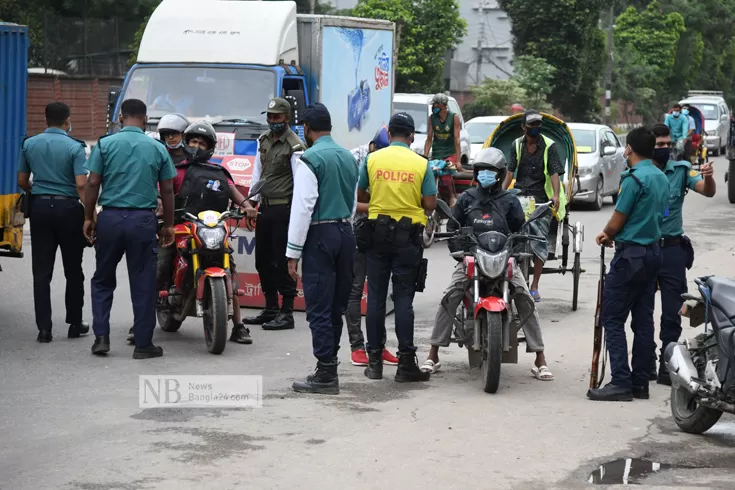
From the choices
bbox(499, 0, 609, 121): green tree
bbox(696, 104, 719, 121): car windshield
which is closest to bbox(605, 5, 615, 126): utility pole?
bbox(499, 0, 609, 121): green tree

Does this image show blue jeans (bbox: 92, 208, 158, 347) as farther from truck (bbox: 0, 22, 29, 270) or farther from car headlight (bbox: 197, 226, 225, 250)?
truck (bbox: 0, 22, 29, 270)

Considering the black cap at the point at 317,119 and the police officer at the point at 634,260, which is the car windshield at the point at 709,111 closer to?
the police officer at the point at 634,260

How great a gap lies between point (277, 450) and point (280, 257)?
4318 millimetres

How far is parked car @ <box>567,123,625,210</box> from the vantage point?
2345 cm

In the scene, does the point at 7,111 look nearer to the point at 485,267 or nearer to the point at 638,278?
the point at 485,267

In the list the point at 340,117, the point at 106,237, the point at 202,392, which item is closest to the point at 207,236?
the point at 106,237

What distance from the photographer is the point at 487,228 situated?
926 centimetres

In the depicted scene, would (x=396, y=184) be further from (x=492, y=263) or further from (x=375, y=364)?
(x=375, y=364)

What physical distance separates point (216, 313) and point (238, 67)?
18.2 feet

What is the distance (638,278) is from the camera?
8.54 meters

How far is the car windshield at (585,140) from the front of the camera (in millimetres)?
24133

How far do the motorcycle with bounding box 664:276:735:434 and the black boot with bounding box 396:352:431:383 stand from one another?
1914 millimetres

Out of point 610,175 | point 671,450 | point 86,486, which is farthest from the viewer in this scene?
point 610,175

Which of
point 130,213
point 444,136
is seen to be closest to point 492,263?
point 130,213
